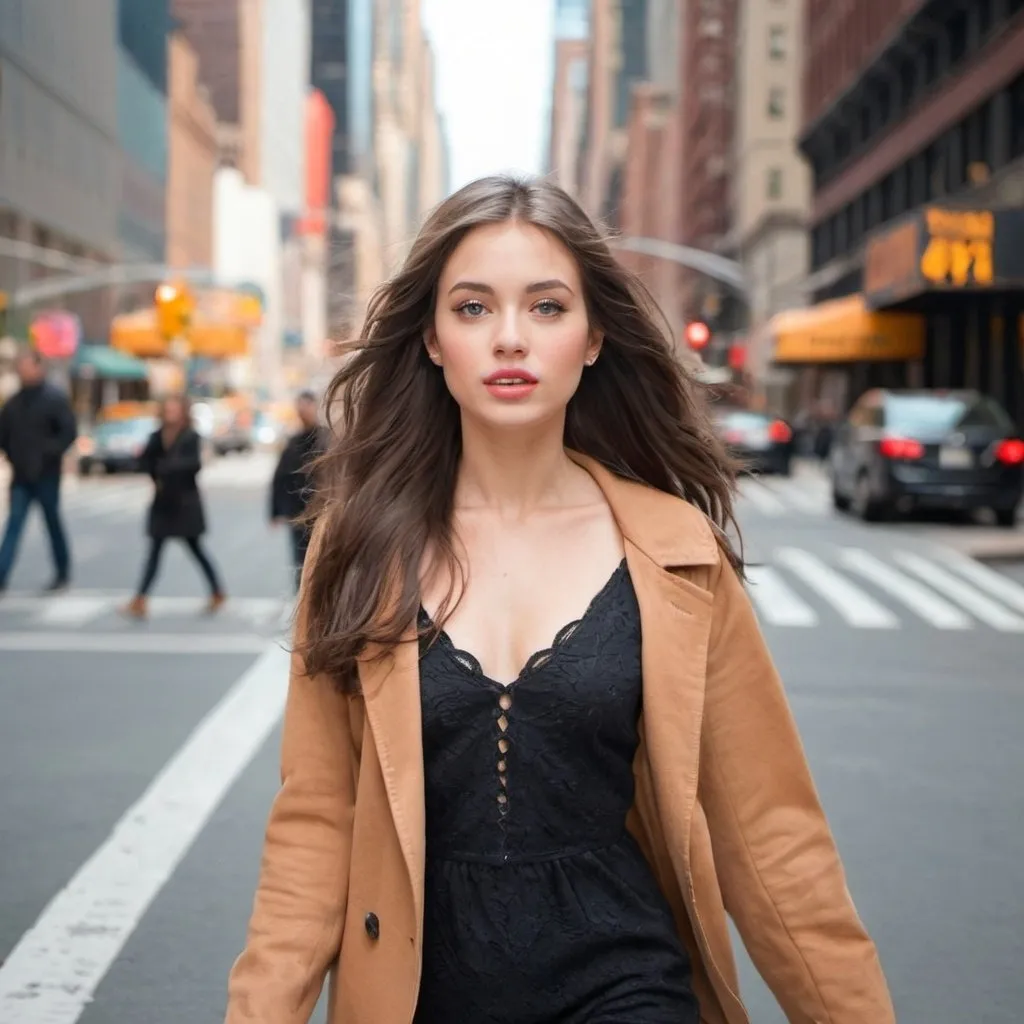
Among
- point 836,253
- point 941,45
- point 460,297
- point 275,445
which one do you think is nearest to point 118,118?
point 275,445

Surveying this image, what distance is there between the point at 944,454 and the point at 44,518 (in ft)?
40.0

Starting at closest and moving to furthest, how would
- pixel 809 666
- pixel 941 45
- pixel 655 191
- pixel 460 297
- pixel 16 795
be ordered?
pixel 460 297
pixel 16 795
pixel 809 666
pixel 941 45
pixel 655 191

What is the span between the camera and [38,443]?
16.8m

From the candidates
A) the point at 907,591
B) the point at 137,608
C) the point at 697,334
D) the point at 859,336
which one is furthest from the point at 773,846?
the point at 859,336

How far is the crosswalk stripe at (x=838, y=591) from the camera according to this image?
1478cm

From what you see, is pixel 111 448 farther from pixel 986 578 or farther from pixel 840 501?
pixel 986 578

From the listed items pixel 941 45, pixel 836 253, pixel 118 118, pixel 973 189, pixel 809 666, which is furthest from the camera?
pixel 118 118

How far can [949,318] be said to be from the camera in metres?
46.3

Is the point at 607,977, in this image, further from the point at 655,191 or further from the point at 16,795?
the point at 655,191

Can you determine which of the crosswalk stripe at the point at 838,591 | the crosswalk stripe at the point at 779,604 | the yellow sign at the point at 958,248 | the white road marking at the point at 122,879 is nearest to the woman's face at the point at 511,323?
the white road marking at the point at 122,879

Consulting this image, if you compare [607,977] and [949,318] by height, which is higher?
[949,318]

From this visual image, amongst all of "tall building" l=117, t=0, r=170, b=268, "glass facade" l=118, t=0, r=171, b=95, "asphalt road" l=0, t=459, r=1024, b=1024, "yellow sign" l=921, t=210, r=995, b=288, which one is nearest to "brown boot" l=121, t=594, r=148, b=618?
"asphalt road" l=0, t=459, r=1024, b=1024

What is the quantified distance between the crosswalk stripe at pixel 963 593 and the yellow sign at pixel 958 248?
537 inches

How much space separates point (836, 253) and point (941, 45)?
18.7 meters
